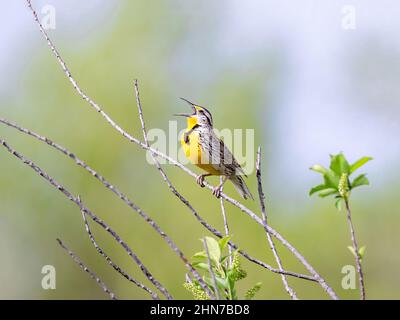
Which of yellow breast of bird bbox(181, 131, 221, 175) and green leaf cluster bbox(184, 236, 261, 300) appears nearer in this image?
green leaf cluster bbox(184, 236, 261, 300)

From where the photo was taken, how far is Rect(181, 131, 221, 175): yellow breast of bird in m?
4.51

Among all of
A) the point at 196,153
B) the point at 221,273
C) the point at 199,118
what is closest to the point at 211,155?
the point at 196,153

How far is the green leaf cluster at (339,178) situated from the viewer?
1.75 m

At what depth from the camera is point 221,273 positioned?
72.2 inches

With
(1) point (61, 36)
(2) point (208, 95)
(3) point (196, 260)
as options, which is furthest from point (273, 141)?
(3) point (196, 260)

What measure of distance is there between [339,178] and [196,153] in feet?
9.15

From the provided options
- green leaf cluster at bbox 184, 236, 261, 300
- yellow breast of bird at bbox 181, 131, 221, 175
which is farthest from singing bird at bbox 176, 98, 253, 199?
green leaf cluster at bbox 184, 236, 261, 300

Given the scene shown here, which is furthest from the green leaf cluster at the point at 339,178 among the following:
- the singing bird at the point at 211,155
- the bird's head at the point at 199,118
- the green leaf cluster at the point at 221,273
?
the bird's head at the point at 199,118

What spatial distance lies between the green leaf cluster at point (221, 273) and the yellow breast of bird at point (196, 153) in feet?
8.54

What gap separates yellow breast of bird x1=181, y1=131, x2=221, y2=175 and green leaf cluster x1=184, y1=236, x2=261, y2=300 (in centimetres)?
260

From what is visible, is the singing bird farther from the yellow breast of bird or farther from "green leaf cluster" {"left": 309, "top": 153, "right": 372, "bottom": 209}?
"green leaf cluster" {"left": 309, "top": 153, "right": 372, "bottom": 209}

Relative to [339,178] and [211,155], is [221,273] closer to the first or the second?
[339,178]
